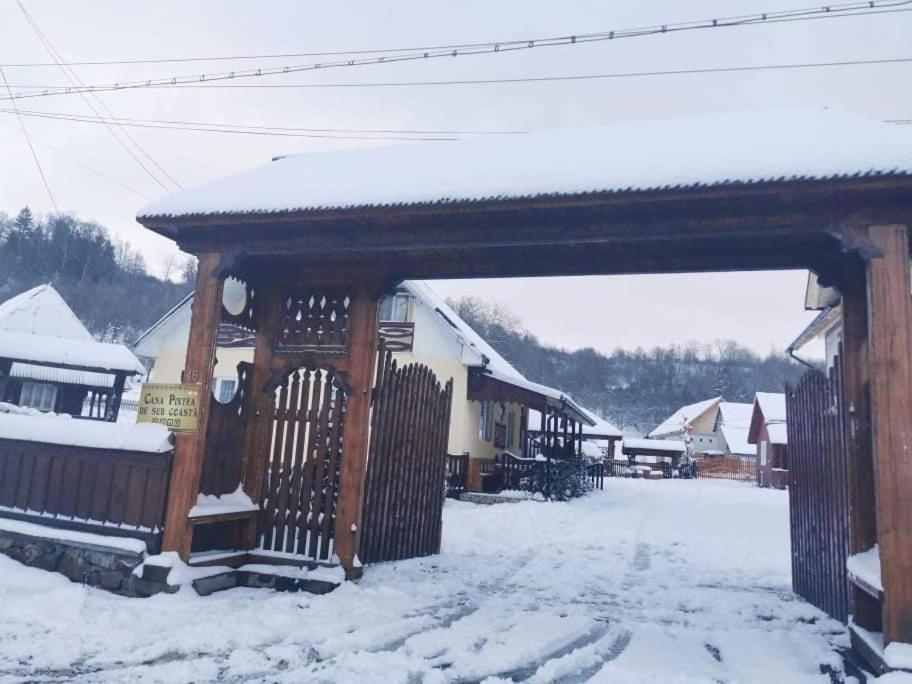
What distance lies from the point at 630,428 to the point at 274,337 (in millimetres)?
83899

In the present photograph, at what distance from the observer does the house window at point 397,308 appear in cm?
1798

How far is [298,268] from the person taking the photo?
695cm

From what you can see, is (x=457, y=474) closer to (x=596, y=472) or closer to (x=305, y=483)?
(x=305, y=483)

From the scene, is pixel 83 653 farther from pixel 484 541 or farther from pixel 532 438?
pixel 532 438

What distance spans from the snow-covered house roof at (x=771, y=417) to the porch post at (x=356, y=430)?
3201cm

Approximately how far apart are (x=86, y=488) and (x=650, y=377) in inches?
3608

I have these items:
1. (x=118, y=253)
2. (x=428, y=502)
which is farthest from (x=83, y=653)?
(x=118, y=253)

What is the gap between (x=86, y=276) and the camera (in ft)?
201

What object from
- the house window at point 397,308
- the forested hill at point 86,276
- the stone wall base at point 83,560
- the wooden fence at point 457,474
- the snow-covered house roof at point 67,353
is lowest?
the stone wall base at point 83,560

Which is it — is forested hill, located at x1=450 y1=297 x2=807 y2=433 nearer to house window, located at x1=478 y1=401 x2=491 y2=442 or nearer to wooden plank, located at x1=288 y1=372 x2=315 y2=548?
house window, located at x1=478 y1=401 x2=491 y2=442

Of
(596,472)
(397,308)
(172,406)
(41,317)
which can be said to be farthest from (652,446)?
(172,406)

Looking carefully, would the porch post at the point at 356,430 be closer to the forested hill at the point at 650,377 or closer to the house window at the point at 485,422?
the house window at the point at 485,422

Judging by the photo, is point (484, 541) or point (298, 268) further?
point (484, 541)

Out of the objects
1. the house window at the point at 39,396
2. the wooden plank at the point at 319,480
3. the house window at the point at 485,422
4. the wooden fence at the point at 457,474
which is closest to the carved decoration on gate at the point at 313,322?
the wooden plank at the point at 319,480
